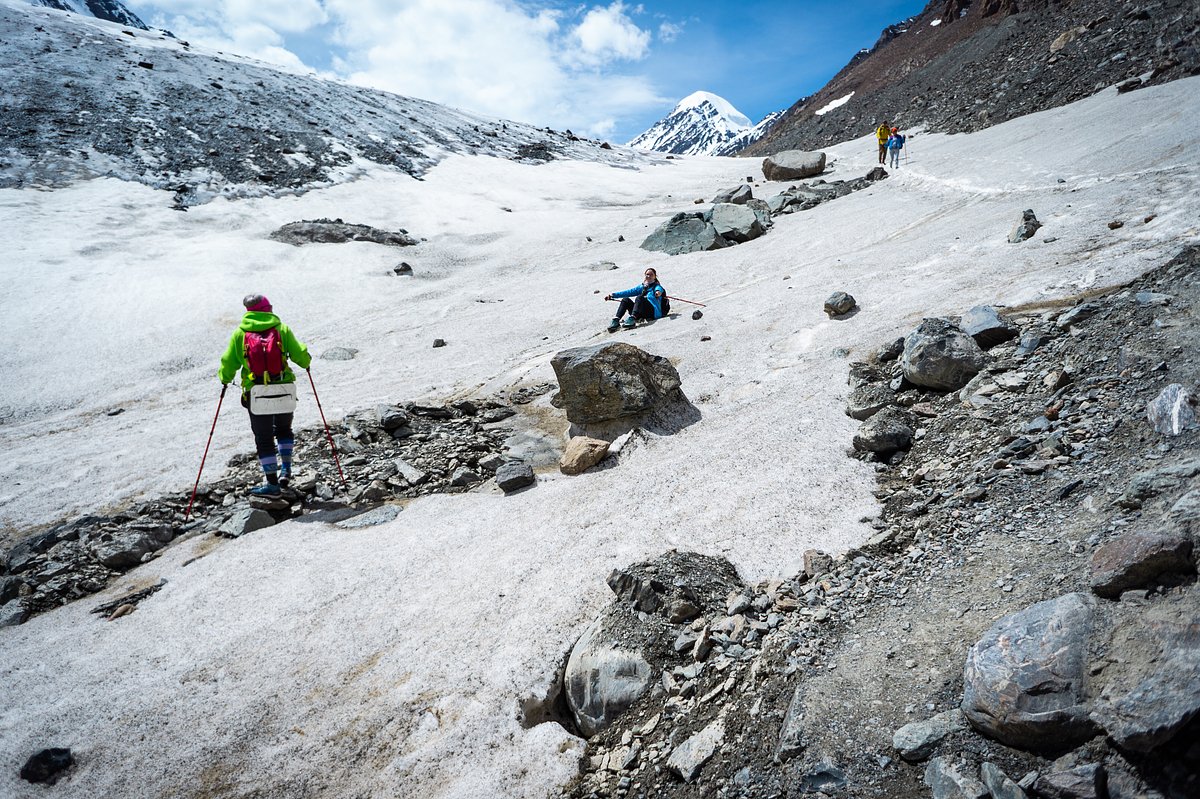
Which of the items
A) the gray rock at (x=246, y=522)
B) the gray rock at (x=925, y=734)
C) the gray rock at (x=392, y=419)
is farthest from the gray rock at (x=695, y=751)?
the gray rock at (x=392, y=419)

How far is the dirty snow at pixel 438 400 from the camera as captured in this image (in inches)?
175

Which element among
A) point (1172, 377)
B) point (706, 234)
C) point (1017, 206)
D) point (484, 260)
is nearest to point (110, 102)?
point (484, 260)

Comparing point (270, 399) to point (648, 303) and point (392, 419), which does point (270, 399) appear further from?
point (648, 303)

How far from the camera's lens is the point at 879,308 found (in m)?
10.4

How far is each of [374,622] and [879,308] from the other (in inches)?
371

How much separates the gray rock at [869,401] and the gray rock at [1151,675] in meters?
4.38

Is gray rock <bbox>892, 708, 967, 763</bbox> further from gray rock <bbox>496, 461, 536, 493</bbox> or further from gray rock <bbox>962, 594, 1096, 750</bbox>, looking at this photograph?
gray rock <bbox>496, 461, 536, 493</bbox>

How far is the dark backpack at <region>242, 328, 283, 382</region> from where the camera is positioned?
7.33 m

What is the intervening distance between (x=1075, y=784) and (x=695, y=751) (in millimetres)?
1857

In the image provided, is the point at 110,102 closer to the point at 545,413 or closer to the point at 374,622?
the point at 545,413

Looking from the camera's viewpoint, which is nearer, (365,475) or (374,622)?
(374,622)

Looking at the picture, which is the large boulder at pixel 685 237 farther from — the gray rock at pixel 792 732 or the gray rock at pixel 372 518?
the gray rock at pixel 792 732

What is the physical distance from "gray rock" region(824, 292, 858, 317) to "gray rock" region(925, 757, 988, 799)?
8.98 meters

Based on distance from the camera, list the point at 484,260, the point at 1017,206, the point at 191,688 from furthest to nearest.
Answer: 1. the point at 484,260
2. the point at 1017,206
3. the point at 191,688
